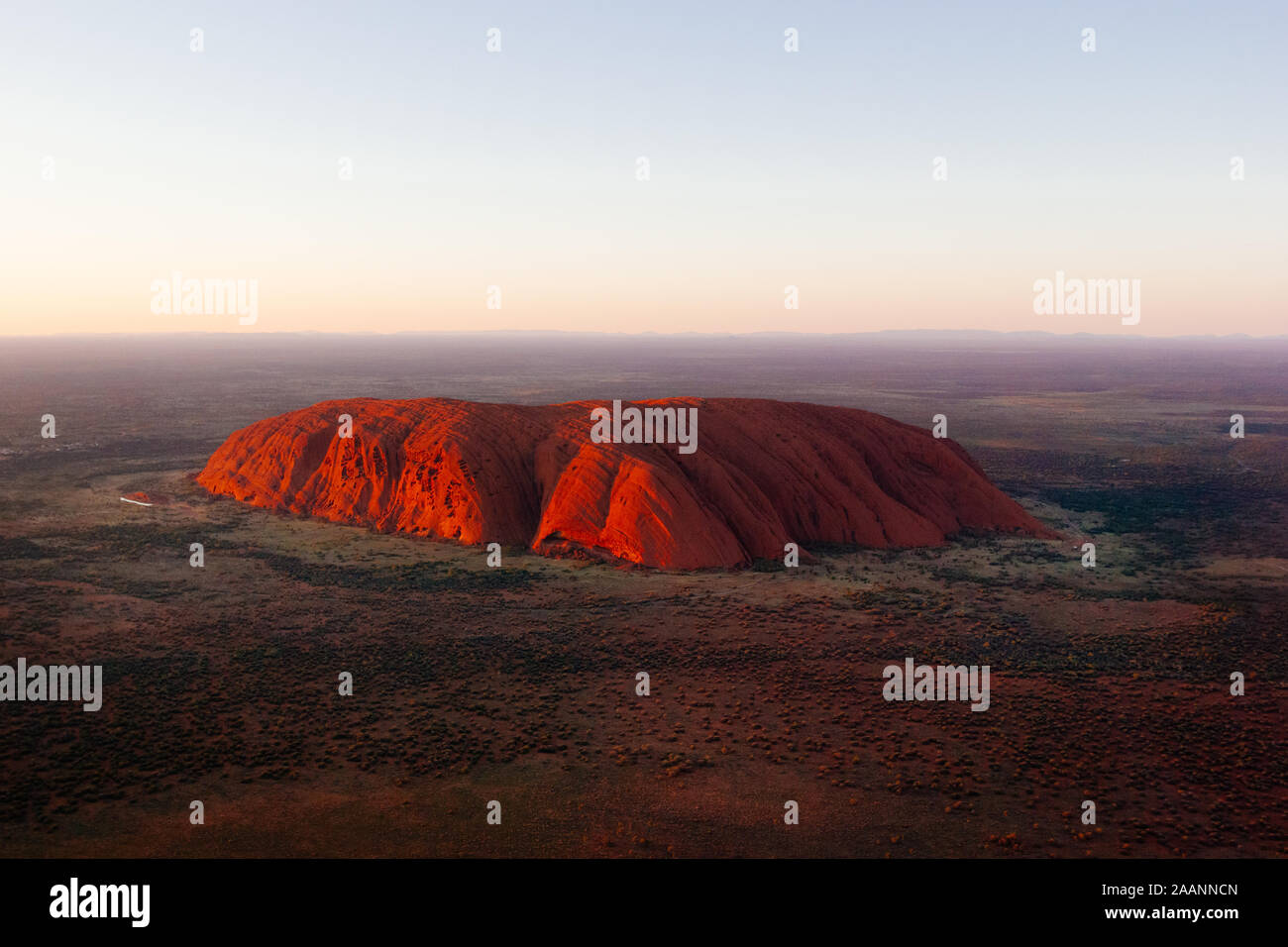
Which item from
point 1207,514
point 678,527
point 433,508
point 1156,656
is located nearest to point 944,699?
point 1156,656

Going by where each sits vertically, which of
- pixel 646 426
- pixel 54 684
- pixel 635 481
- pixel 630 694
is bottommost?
pixel 630 694

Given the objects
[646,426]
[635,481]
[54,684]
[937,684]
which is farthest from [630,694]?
[646,426]

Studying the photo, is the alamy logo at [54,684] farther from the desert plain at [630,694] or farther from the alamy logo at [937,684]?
the alamy logo at [937,684]

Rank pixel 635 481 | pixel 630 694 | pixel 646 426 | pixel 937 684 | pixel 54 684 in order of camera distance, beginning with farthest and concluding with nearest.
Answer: pixel 646 426 → pixel 635 481 → pixel 937 684 → pixel 630 694 → pixel 54 684

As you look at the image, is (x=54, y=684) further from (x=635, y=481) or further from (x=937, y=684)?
(x=937, y=684)

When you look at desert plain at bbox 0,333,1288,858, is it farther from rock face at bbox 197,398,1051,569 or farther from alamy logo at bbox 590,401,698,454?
alamy logo at bbox 590,401,698,454

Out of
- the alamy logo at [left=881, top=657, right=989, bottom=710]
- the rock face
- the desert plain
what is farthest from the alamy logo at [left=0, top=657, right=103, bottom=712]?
the alamy logo at [left=881, top=657, right=989, bottom=710]

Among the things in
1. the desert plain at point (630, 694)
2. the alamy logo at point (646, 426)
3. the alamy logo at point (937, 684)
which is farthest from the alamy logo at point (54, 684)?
the alamy logo at point (646, 426)
